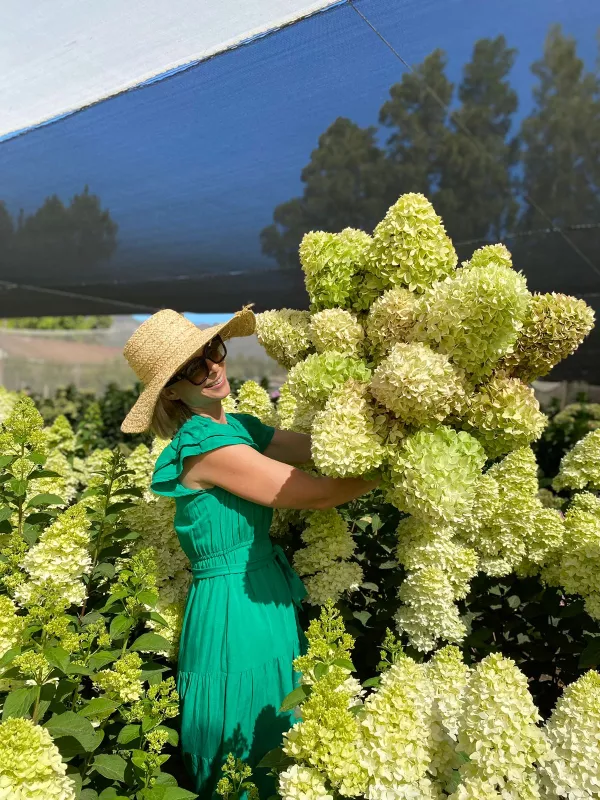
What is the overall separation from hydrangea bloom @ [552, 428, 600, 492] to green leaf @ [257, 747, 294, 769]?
4.15 feet

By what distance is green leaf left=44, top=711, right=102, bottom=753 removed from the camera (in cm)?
112

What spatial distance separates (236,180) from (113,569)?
267 cm

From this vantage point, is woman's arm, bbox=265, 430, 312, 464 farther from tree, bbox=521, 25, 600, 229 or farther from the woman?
tree, bbox=521, 25, 600, 229

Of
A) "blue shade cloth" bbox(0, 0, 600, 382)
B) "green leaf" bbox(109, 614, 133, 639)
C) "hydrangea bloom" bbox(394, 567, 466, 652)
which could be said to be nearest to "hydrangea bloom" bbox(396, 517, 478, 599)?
"hydrangea bloom" bbox(394, 567, 466, 652)

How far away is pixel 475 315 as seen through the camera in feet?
3.81

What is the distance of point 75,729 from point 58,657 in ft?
0.42

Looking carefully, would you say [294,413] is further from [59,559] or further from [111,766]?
[111,766]

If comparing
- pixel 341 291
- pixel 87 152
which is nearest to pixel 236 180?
pixel 87 152

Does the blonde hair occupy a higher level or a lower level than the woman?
higher

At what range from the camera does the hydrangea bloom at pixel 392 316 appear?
1.31 metres

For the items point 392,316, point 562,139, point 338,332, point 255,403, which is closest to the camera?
point 392,316

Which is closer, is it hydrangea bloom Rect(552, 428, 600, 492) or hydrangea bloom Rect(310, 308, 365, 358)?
hydrangea bloom Rect(310, 308, 365, 358)

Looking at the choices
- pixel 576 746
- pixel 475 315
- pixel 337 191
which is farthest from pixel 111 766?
pixel 337 191

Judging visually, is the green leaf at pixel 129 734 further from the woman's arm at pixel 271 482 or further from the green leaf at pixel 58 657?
the woman's arm at pixel 271 482
